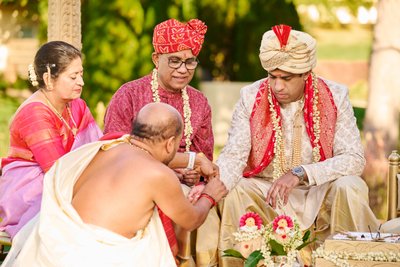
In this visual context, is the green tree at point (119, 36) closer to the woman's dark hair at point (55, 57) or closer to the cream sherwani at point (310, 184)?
the cream sherwani at point (310, 184)

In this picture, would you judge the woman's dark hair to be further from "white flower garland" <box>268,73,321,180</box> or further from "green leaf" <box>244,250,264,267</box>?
"green leaf" <box>244,250,264,267</box>

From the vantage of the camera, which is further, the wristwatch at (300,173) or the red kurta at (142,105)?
the red kurta at (142,105)

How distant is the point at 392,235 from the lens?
6.29m

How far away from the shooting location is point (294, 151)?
→ 7.20m

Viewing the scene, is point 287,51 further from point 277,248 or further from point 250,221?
point 277,248

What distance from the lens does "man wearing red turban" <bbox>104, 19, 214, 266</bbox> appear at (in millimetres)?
7113

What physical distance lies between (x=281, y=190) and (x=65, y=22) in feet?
7.01

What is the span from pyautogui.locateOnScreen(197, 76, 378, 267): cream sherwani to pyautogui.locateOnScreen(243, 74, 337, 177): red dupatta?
42 mm

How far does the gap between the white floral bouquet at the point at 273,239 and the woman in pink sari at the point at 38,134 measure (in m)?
1.27

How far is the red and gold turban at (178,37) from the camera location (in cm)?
710

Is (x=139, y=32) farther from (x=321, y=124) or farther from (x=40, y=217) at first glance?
(x=40, y=217)

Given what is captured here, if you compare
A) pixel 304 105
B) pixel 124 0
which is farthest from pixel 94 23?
pixel 304 105

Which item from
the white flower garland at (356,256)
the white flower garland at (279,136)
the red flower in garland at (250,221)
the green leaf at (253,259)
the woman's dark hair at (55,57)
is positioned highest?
the woman's dark hair at (55,57)

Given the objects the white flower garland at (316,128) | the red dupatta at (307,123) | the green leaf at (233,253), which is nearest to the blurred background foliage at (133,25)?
the red dupatta at (307,123)
